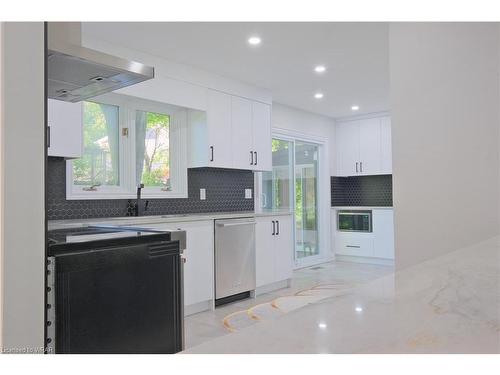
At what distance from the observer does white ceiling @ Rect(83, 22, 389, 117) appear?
327 cm

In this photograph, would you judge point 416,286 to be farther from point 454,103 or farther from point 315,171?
point 315,171

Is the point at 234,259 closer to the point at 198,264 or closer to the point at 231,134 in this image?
the point at 198,264

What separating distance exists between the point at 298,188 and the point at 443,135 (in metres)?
4.56

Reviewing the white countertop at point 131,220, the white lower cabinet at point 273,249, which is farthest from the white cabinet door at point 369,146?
the white countertop at point 131,220

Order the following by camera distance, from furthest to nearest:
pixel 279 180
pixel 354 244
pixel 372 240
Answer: pixel 354 244 → pixel 372 240 → pixel 279 180

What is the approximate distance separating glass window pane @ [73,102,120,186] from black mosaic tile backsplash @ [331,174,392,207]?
4436mm

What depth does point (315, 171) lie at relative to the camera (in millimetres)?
7062

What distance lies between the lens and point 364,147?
7.03 metres

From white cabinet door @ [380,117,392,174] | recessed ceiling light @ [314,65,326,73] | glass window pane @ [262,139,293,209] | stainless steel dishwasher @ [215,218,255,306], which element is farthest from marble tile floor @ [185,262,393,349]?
recessed ceiling light @ [314,65,326,73]

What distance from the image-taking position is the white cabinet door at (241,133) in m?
4.70

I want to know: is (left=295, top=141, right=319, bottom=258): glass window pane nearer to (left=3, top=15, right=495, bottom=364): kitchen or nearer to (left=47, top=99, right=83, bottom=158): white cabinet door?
(left=3, top=15, right=495, bottom=364): kitchen

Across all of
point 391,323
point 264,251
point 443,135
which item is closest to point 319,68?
point 264,251

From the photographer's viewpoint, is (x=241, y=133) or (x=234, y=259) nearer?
(x=234, y=259)
